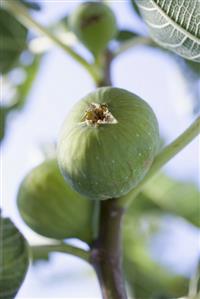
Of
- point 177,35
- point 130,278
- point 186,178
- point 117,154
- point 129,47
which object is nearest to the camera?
point 117,154

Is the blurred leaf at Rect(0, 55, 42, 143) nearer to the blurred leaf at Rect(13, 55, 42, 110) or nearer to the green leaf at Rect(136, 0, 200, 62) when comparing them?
the blurred leaf at Rect(13, 55, 42, 110)

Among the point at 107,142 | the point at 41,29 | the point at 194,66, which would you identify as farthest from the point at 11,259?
the point at 194,66

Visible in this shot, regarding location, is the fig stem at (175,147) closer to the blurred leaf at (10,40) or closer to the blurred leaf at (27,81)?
the blurred leaf at (10,40)

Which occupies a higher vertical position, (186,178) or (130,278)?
(186,178)

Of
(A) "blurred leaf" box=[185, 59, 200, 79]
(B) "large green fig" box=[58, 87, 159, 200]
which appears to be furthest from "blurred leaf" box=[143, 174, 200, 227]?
(B) "large green fig" box=[58, 87, 159, 200]

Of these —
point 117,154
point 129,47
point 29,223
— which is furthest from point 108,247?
point 129,47

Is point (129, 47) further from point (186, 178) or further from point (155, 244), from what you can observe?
point (155, 244)
